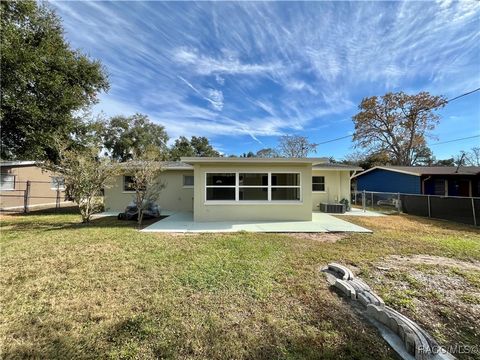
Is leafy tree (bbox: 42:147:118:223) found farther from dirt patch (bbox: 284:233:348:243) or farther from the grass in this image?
dirt patch (bbox: 284:233:348:243)

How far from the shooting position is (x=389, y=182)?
19.4 metres

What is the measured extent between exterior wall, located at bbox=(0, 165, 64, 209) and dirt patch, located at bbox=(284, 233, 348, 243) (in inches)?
577

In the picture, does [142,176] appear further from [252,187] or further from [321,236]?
[321,236]

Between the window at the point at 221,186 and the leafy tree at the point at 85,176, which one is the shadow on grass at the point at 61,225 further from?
the window at the point at 221,186

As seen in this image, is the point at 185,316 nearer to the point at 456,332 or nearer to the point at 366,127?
the point at 456,332

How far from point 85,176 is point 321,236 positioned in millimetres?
8876

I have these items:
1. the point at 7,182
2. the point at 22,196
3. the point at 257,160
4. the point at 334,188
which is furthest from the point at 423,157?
the point at 7,182

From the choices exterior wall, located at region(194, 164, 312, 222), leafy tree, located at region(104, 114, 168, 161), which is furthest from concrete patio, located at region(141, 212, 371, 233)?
leafy tree, located at region(104, 114, 168, 161)

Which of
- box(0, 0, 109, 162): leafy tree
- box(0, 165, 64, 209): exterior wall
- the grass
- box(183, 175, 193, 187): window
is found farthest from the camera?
box(0, 165, 64, 209): exterior wall

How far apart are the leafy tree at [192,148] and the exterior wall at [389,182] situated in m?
27.0

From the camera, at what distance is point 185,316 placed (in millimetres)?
3166

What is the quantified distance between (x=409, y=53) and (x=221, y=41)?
8372mm

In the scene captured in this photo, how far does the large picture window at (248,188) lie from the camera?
1018 centimetres

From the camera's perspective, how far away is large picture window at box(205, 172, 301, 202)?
401 inches
